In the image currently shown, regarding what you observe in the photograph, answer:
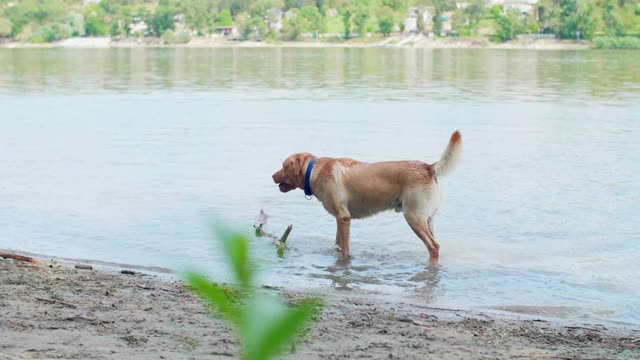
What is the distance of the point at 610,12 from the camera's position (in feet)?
523

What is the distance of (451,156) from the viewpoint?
9016mm

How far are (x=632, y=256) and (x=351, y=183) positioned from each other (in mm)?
3297

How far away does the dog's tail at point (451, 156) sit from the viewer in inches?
350

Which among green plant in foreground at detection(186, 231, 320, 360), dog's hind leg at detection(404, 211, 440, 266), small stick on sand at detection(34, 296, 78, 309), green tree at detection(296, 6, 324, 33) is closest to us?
green plant in foreground at detection(186, 231, 320, 360)

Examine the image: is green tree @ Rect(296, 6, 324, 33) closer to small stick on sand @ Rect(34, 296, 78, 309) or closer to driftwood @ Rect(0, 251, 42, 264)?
driftwood @ Rect(0, 251, 42, 264)

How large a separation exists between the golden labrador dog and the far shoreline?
13865 cm

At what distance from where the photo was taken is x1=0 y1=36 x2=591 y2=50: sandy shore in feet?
515

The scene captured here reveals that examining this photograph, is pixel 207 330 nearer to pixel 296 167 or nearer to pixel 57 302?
pixel 57 302

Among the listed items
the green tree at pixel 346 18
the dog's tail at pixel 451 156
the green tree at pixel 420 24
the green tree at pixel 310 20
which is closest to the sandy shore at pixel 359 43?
the green tree at pixel 346 18

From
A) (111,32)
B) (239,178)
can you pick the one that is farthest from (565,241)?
(111,32)

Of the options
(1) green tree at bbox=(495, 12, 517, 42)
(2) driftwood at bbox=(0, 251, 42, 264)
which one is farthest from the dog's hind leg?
(1) green tree at bbox=(495, 12, 517, 42)

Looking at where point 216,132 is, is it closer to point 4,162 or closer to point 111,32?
point 4,162

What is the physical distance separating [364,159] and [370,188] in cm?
918

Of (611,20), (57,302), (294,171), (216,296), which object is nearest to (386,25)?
(611,20)
